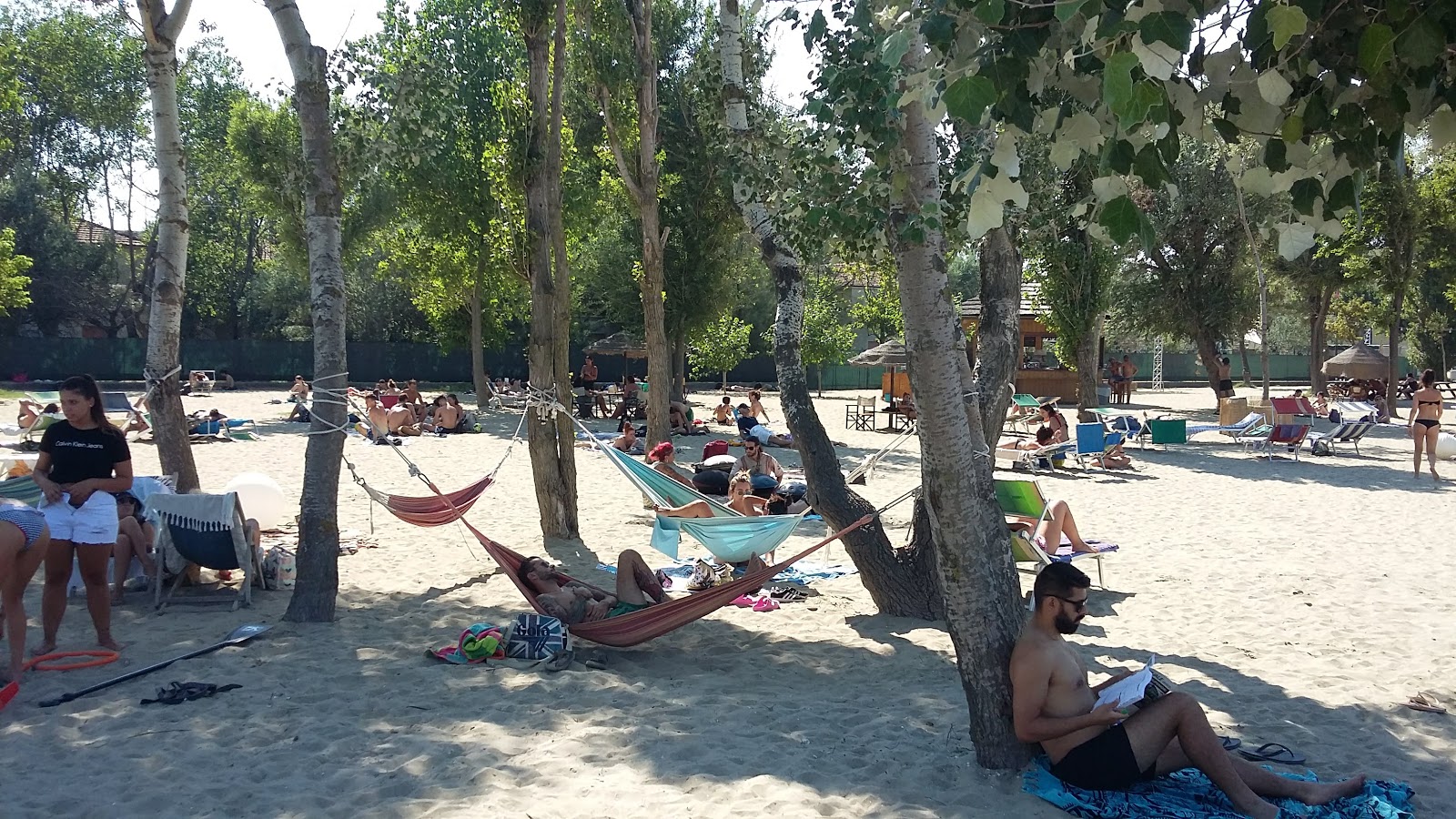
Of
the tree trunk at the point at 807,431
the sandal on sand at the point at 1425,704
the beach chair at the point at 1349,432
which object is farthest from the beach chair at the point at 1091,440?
the sandal on sand at the point at 1425,704

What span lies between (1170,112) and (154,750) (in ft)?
12.3

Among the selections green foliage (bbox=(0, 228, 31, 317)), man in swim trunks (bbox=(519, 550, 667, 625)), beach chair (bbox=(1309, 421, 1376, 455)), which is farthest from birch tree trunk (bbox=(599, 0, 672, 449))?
green foliage (bbox=(0, 228, 31, 317))

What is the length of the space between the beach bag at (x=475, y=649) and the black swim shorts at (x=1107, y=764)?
2765 mm

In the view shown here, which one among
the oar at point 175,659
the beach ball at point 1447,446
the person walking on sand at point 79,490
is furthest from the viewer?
the beach ball at point 1447,446

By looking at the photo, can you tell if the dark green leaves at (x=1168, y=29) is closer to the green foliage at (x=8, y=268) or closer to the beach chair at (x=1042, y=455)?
the beach chair at (x=1042, y=455)

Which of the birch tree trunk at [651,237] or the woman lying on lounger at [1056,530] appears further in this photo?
the birch tree trunk at [651,237]

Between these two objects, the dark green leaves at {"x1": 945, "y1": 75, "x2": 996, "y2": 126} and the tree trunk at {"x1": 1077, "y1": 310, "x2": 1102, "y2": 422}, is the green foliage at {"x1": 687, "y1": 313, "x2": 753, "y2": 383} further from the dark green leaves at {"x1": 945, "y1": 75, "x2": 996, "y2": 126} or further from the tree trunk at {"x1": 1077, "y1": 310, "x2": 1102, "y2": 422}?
the dark green leaves at {"x1": 945, "y1": 75, "x2": 996, "y2": 126}

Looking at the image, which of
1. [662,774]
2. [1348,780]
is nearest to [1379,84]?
[1348,780]

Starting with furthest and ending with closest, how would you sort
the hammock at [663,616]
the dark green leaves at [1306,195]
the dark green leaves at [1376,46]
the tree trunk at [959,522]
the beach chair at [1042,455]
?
the beach chair at [1042,455] < the hammock at [663,616] < the tree trunk at [959,522] < the dark green leaves at [1306,195] < the dark green leaves at [1376,46]

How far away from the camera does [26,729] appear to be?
3.77 m

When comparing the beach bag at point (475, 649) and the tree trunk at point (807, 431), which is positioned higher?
the tree trunk at point (807, 431)

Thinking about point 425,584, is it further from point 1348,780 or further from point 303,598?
point 1348,780

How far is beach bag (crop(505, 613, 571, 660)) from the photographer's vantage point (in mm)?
4949

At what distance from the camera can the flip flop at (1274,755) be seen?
3547 millimetres
